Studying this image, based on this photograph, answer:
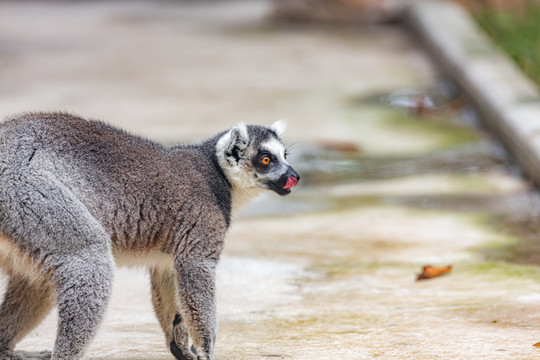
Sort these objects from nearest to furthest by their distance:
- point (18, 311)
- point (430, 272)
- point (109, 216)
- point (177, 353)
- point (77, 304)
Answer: point (77, 304) → point (109, 216) → point (18, 311) → point (177, 353) → point (430, 272)

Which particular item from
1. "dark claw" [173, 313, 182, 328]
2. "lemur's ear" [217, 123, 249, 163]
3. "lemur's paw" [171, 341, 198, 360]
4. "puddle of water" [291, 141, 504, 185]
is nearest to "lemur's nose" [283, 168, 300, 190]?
"lemur's ear" [217, 123, 249, 163]

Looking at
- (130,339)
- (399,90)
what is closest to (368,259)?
(130,339)

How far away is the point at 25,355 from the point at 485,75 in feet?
23.4

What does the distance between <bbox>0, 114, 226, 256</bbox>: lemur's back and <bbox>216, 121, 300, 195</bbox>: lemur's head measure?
4.0 inches

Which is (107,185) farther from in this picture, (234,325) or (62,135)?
(234,325)

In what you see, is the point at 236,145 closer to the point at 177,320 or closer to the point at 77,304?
the point at 177,320

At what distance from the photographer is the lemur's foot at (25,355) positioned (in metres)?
4.48

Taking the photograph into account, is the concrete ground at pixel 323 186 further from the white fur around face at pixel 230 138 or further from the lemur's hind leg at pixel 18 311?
the white fur around face at pixel 230 138

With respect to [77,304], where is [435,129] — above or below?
below

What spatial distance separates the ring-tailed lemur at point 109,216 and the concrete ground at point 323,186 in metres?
0.32

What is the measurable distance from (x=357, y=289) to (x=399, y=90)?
6.26m

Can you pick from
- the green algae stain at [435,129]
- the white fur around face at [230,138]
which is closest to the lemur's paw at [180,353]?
the white fur around face at [230,138]

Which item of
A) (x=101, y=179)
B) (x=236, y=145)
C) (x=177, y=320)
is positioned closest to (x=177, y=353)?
(x=177, y=320)

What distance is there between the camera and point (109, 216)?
429 cm
